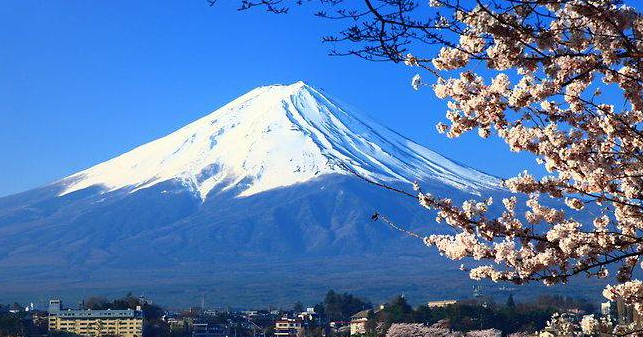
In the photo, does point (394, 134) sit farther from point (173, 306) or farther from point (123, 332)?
point (123, 332)

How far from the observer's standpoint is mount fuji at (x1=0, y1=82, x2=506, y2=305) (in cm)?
10444

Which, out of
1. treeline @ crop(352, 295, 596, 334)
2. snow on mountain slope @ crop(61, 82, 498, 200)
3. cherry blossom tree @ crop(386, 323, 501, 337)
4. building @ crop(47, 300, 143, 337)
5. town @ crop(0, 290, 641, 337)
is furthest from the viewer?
snow on mountain slope @ crop(61, 82, 498, 200)

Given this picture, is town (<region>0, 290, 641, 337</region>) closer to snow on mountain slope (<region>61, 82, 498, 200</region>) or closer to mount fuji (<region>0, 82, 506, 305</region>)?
mount fuji (<region>0, 82, 506, 305</region>)

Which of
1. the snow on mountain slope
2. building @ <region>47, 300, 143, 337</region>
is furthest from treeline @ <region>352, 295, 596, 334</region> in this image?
the snow on mountain slope

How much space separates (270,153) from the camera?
151 metres

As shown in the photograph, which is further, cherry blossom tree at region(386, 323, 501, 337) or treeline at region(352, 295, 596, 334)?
treeline at region(352, 295, 596, 334)

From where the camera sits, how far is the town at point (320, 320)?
125 ft

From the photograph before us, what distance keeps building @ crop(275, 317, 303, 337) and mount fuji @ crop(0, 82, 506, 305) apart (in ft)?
114

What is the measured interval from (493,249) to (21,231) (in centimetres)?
13416

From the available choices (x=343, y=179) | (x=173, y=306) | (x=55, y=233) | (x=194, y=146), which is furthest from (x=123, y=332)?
(x=194, y=146)

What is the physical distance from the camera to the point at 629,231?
18.6 ft

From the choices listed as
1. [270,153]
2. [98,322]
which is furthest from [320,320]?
[270,153]

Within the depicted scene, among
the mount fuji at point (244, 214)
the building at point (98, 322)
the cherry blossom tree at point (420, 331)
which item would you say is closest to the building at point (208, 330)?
the building at point (98, 322)

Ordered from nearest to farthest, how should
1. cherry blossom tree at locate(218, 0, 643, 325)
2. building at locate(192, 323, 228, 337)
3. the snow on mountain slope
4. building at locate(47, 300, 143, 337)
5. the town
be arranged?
cherry blossom tree at locate(218, 0, 643, 325) → the town → building at locate(47, 300, 143, 337) → building at locate(192, 323, 228, 337) → the snow on mountain slope
